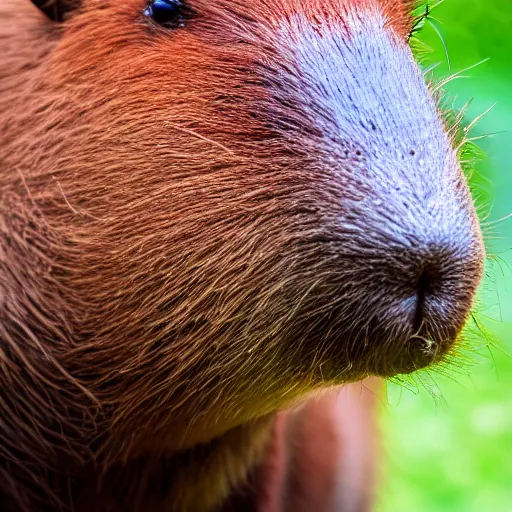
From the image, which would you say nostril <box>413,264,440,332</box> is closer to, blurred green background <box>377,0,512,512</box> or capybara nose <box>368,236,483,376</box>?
capybara nose <box>368,236,483,376</box>

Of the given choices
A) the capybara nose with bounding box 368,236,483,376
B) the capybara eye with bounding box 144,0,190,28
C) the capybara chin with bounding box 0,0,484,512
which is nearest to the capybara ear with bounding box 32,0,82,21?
the capybara chin with bounding box 0,0,484,512

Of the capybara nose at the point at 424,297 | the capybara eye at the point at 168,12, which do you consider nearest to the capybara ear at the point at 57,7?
the capybara eye at the point at 168,12

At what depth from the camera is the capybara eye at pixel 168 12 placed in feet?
2.91

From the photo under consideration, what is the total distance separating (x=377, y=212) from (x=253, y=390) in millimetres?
225

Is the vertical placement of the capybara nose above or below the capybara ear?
below

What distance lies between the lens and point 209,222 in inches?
33.4

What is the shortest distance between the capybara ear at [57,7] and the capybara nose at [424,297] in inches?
17.3

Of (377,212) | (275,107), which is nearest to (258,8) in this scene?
(275,107)

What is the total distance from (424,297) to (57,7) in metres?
0.49

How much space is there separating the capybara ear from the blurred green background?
1.05 m

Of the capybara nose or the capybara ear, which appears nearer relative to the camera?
the capybara nose

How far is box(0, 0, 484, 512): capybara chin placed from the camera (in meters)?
0.82

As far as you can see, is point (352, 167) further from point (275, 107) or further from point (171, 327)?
point (171, 327)

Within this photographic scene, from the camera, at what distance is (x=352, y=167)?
814 millimetres
